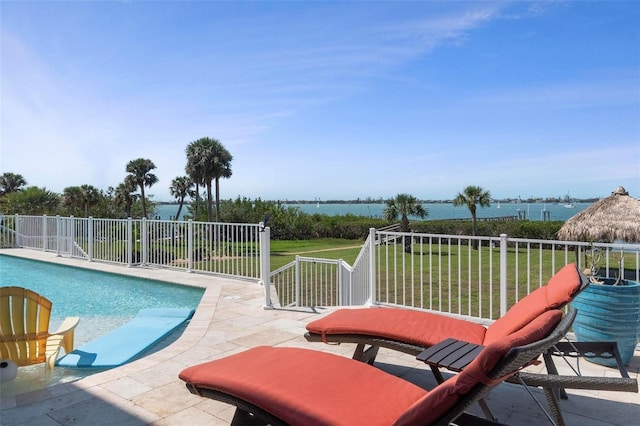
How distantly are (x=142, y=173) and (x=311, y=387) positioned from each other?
28.6 meters

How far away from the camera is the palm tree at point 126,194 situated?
28047 millimetres

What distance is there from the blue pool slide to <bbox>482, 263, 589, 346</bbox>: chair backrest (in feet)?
11.5

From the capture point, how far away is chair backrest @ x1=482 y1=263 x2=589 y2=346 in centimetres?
238

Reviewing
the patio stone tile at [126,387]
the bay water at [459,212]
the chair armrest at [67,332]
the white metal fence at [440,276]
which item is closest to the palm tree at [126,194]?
the bay water at [459,212]

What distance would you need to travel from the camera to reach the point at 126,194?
28359 millimetres

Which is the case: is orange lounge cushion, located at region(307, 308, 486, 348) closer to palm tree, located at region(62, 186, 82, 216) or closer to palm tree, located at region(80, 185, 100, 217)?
palm tree, located at region(62, 186, 82, 216)

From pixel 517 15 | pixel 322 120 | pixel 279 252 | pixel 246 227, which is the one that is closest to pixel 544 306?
pixel 246 227

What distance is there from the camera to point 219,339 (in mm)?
4473

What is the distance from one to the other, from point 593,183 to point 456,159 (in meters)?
7.43

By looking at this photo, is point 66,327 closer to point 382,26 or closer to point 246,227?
point 246,227

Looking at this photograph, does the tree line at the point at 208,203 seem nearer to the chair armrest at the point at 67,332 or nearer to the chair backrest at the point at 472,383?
the chair armrest at the point at 67,332

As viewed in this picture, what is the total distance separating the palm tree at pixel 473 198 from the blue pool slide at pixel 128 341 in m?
17.4

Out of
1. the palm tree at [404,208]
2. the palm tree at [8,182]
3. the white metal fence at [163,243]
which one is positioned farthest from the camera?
the palm tree at [8,182]

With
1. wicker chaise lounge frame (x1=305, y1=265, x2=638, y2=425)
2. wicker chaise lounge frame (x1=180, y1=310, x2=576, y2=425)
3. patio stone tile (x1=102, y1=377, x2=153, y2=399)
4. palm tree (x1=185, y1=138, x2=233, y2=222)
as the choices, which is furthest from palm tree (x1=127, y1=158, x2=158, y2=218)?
wicker chaise lounge frame (x1=180, y1=310, x2=576, y2=425)
